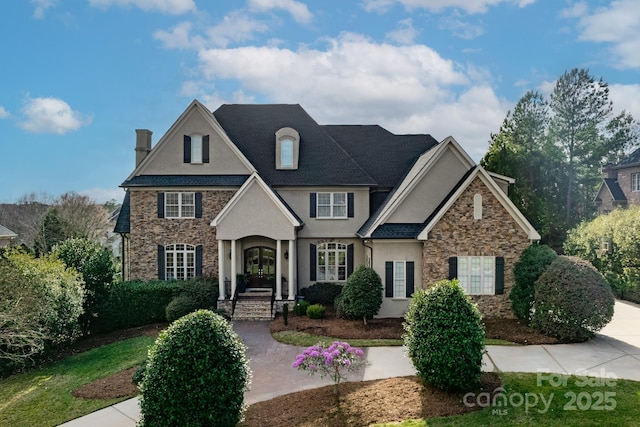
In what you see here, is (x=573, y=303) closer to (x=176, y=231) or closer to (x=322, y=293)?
(x=322, y=293)

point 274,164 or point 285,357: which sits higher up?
point 274,164

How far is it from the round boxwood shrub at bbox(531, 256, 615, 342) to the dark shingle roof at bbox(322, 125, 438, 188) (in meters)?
9.94

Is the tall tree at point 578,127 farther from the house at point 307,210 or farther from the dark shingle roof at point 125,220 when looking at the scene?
the dark shingle roof at point 125,220

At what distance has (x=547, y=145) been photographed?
34.0 metres

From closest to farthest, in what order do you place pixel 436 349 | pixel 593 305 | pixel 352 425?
1. pixel 352 425
2. pixel 436 349
3. pixel 593 305

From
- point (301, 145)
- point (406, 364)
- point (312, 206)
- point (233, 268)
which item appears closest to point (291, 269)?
point (233, 268)

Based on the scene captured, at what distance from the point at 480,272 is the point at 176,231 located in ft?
47.2

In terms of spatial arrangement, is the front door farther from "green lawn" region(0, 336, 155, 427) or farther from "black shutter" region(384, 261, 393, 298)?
"black shutter" region(384, 261, 393, 298)

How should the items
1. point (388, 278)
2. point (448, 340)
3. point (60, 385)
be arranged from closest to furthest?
point (448, 340)
point (60, 385)
point (388, 278)

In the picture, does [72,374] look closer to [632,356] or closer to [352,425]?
[352,425]

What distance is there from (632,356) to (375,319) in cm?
863

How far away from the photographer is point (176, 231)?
21.0 m

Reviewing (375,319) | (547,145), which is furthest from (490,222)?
(547,145)

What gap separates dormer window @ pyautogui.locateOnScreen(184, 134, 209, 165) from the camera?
21188 millimetres
